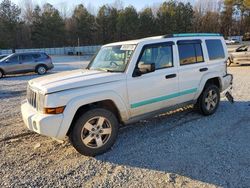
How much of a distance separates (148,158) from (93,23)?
239 feet

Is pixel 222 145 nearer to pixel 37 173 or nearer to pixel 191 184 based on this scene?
pixel 191 184

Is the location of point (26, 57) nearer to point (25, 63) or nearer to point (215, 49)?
point (25, 63)

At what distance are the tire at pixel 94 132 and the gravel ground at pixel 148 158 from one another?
16cm

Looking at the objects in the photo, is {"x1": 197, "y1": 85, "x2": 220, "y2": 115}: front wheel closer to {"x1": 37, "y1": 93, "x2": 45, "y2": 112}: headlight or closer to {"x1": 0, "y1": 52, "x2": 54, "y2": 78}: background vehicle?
{"x1": 37, "y1": 93, "x2": 45, "y2": 112}: headlight

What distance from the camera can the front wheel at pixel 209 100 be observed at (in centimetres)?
655

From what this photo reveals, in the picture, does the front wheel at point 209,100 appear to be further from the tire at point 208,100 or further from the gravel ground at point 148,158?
the gravel ground at point 148,158

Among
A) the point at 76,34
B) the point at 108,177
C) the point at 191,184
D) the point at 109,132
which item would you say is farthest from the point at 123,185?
the point at 76,34

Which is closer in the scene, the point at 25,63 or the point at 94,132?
the point at 94,132

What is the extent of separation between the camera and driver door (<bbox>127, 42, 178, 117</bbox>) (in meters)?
5.10

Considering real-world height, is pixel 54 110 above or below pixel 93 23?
below

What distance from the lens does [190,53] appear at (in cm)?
615

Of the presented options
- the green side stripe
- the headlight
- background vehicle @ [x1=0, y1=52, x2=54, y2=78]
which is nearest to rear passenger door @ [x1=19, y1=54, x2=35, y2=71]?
background vehicle @ [x1=0, y1=52, x2=54, y2=78]

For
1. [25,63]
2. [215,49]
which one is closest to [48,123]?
[215,49]

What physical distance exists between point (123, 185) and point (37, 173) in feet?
4.57
